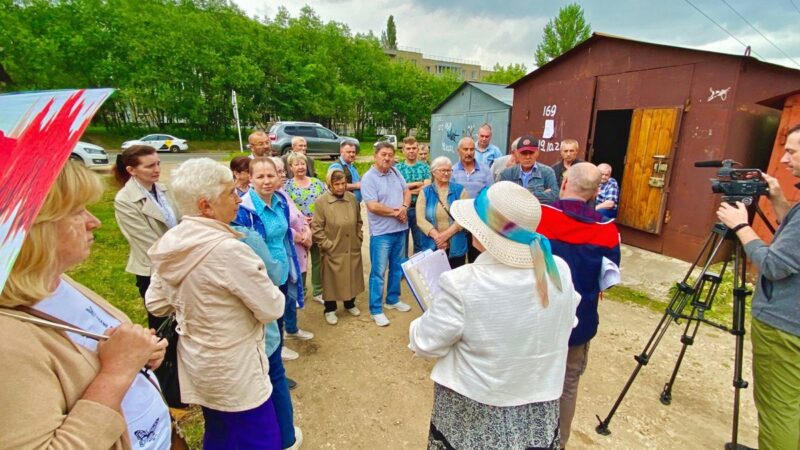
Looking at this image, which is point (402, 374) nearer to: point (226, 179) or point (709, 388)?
point (226, 179)

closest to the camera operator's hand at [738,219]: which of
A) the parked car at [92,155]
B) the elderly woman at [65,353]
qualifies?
the elderly woman at [65,353]

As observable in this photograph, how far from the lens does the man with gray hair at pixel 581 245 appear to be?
2055mm

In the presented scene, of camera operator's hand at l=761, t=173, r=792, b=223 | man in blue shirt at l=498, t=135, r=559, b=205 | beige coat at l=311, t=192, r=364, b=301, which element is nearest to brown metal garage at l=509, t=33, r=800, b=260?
man in blue shirt at l=498, t=135, r=559, b=205

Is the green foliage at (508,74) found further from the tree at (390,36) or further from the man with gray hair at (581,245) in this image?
the man with gray hair at (581,245)

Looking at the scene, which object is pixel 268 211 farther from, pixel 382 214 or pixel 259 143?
pixel 259 143

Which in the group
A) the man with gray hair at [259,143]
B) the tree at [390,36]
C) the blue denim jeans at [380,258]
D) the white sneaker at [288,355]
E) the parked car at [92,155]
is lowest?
the white sneaker at [288,355]

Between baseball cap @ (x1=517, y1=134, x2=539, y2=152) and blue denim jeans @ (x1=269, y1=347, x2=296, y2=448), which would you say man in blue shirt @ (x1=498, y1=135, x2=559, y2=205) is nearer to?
baseball cap @ (x1=517, y1=134, x2=539, y2=152)

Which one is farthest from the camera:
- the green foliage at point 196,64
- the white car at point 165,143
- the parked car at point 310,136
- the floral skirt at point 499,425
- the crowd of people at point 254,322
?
the green foliage at point 196,64

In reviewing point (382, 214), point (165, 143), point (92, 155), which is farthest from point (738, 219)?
point (165, 143)

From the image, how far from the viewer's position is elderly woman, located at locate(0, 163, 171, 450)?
78 cm

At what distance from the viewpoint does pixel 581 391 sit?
2992 mm

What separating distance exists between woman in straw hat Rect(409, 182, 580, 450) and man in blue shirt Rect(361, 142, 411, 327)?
2.43 meters

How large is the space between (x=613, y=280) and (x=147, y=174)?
11.0 ft

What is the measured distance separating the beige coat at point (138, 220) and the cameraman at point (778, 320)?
12.5 feet
